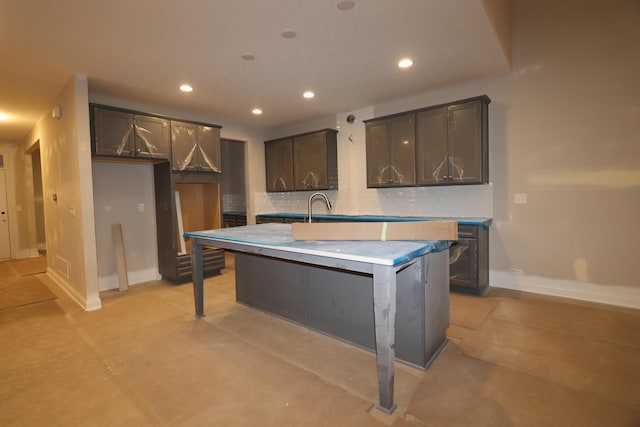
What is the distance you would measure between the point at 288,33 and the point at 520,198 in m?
3.22

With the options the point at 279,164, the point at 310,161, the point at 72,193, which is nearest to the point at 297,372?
the point at 72,193

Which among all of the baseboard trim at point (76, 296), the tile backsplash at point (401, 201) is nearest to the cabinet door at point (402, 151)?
the tile backsplash at point (401, 201)

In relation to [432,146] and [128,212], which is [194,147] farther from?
[432,146]

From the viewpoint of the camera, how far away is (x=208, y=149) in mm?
4848

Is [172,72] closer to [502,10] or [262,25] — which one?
[262,25]

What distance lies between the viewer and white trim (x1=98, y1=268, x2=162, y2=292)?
4309 mm

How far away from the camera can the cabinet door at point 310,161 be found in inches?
213

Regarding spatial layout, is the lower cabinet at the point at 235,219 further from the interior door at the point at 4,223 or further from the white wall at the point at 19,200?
the interior door at the point at 4,223

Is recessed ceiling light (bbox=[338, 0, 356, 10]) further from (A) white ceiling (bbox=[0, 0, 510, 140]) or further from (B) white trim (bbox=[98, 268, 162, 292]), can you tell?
(B) white trim (bbox=[98, 268, 162, 292])

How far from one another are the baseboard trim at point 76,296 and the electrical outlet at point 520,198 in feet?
16.7

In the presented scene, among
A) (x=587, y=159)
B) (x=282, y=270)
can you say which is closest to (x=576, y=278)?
(x=587, y=159)

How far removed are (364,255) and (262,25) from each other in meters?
2.06

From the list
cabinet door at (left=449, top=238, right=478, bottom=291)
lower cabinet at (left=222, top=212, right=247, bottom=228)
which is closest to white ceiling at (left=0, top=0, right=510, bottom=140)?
cabinet door at (left=449, top=238, right=478, bottom=291)

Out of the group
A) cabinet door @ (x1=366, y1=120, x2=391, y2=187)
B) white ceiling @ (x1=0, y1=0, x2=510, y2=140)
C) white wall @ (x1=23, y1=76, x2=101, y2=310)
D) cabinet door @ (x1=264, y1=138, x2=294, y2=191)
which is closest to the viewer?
white ceiling @ (x1=0, y1=0, x2=510, y2=140)
